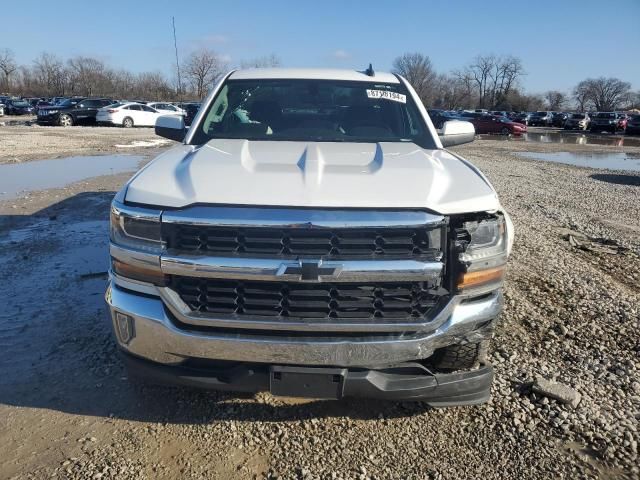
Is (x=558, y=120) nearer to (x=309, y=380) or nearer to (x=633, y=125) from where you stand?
(x=633, y=125)

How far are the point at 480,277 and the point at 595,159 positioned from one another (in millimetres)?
21246

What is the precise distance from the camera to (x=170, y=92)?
2589 inches

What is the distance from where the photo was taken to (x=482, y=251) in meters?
2.45

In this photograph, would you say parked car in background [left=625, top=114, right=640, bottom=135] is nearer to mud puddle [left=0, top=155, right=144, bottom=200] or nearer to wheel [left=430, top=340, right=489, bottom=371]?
mud puddle [left=0, top=155, right=144, bottom=200]

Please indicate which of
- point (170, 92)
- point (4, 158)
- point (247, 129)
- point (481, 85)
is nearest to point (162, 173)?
point (247, 129)

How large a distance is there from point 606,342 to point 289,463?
275 cm

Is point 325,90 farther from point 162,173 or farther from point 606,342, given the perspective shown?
point 606,342

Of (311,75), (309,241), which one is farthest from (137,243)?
(311,75)

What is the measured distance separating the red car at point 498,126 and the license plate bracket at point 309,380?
38834 millimetres

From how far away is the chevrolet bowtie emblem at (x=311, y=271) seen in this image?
7.46ft

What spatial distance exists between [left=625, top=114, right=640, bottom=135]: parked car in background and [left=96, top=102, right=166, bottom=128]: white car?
3574 centimetres

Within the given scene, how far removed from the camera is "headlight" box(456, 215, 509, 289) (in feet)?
7.88

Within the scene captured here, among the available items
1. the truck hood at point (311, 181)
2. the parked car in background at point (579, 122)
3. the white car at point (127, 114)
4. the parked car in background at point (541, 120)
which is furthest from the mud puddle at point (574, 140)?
the truck hood at point (311, 181)

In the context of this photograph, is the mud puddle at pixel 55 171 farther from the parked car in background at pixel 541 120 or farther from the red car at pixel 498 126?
the parked car in background at pixel 541 120
